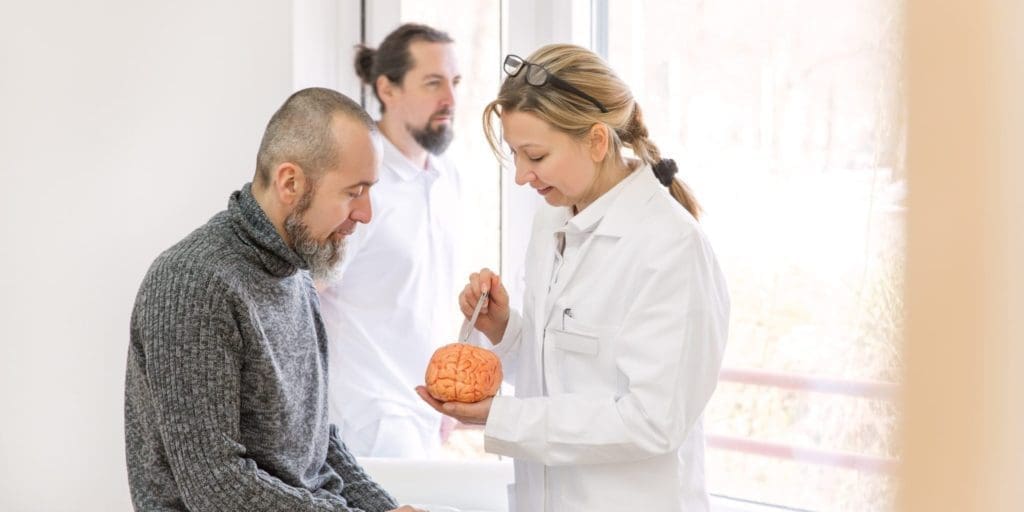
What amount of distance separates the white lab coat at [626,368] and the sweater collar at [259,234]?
0.41 meters

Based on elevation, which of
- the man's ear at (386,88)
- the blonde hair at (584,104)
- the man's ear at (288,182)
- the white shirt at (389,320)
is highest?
the man's ear at (386,88)

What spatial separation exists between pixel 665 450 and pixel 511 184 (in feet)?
3.59

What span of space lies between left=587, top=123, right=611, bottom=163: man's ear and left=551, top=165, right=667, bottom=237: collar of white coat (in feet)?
0.21

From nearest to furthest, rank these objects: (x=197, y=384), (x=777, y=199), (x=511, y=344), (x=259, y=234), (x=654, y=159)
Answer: (x=197, y=384) < (x=259, y=234) < (x=654, y=159) < (x=511, y=344) < (x=777, y=199)

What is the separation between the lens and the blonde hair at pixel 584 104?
1.57 meters

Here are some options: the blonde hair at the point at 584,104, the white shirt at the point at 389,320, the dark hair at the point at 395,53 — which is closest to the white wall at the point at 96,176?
the dark hair at the point at 395,53

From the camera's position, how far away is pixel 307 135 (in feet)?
5.13

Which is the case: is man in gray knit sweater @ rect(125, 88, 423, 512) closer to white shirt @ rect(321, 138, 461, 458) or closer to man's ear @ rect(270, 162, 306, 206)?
man's ear @ rect(270, 162, 306, 206)

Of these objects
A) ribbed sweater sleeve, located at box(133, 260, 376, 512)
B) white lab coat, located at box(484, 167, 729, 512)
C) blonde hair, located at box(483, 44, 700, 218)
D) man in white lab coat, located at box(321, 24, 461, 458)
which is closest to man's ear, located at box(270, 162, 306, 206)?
ribbed sweater sleeve, located at box(133, 260, 376, 512)

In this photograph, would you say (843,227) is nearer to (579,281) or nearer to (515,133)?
(579,281)

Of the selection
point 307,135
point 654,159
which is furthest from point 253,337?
point 654,159

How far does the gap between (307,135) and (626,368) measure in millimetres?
599

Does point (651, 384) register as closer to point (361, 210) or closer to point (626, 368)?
point (626, 368)

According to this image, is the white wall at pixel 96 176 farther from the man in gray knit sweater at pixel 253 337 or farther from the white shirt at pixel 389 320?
the man in gray knit sweater at pixel 253 337
